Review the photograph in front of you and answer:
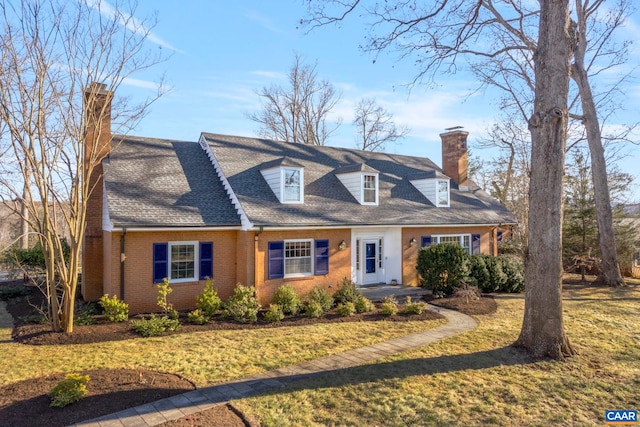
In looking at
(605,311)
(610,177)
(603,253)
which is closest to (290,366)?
(605,311)

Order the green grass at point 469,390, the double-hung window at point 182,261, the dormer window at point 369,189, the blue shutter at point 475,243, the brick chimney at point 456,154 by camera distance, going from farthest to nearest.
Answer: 1. the brick chimney at point 456,154
2. the blue shutter at point 475,243
3. the dormer window at point 369,189
4. the double-hung window at point 182,261
5. the green grass at point 469,390

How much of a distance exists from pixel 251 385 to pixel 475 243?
15857mm

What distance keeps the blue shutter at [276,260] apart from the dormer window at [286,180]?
75.6 inches

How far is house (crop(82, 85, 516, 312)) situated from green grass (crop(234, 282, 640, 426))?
21.0 feet

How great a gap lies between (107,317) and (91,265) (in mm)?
3650

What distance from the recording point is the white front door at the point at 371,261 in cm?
1649

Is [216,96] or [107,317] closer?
[107,317]

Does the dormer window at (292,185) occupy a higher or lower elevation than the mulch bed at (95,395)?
higher

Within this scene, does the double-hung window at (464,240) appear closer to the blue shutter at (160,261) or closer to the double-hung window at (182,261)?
the double-hung window at (182,261)

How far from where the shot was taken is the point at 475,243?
19656mm

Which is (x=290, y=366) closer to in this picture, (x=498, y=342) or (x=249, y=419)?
(x=249, y=419)

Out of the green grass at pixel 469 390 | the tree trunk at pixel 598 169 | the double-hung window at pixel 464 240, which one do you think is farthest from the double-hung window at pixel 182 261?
the tree trunk at pixel 598 169

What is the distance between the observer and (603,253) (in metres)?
18.6

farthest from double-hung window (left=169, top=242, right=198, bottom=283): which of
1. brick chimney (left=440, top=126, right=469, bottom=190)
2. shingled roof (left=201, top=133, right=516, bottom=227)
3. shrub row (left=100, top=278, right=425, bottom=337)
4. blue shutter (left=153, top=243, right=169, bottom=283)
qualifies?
brick chimney (left=440, top=126, right=469, bottom=190)
